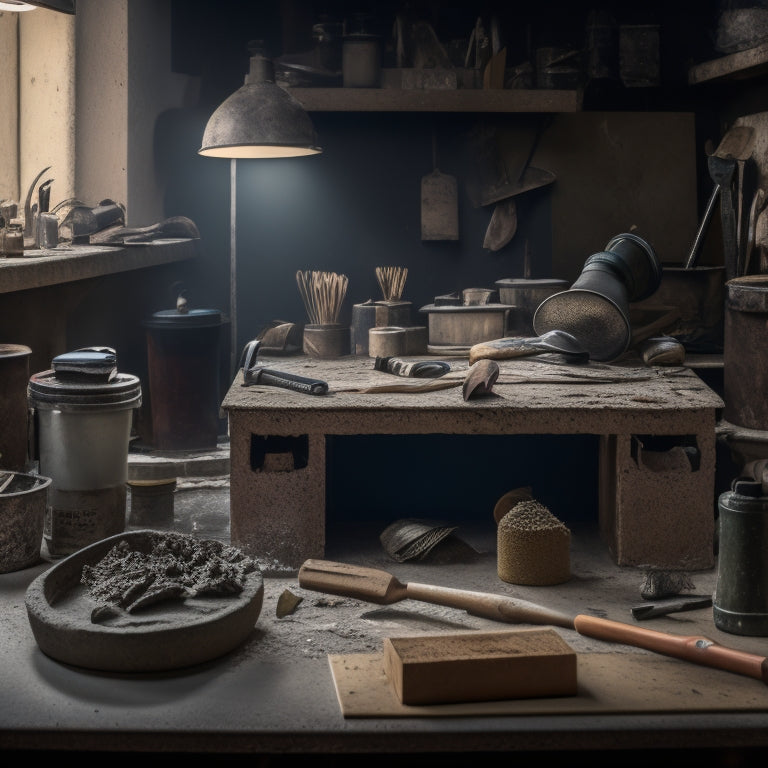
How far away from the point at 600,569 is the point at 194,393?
9.39 feet

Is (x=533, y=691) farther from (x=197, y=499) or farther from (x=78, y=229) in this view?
(x=78, y=229)

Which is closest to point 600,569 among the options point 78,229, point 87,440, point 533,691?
point 533,691

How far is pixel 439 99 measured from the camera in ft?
20.2

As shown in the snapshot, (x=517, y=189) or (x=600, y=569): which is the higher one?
(x=517, y=189)

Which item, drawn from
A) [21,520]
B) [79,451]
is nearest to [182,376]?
[79,451]

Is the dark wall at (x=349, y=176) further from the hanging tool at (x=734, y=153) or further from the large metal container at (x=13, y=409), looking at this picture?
the large metal container at (x=13, y=409)

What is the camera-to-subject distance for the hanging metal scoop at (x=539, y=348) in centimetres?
476

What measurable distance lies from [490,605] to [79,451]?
5.07 ft

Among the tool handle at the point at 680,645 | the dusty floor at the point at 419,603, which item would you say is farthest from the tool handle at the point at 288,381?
the tool handle at the point at 680,645

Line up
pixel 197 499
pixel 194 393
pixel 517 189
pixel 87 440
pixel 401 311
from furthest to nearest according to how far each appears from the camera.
Answer: 1. pixel 517 189
2. pixel 194 393
3. pixel 401 311
4. pixel 197 499
5. pixel 87 440

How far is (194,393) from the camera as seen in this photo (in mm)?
6023

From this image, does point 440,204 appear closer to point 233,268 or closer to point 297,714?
point 233,268

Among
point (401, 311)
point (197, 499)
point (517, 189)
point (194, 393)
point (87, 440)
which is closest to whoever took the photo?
point (87, 440)

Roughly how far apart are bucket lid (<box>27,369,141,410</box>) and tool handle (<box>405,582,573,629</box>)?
1234 millimetres
